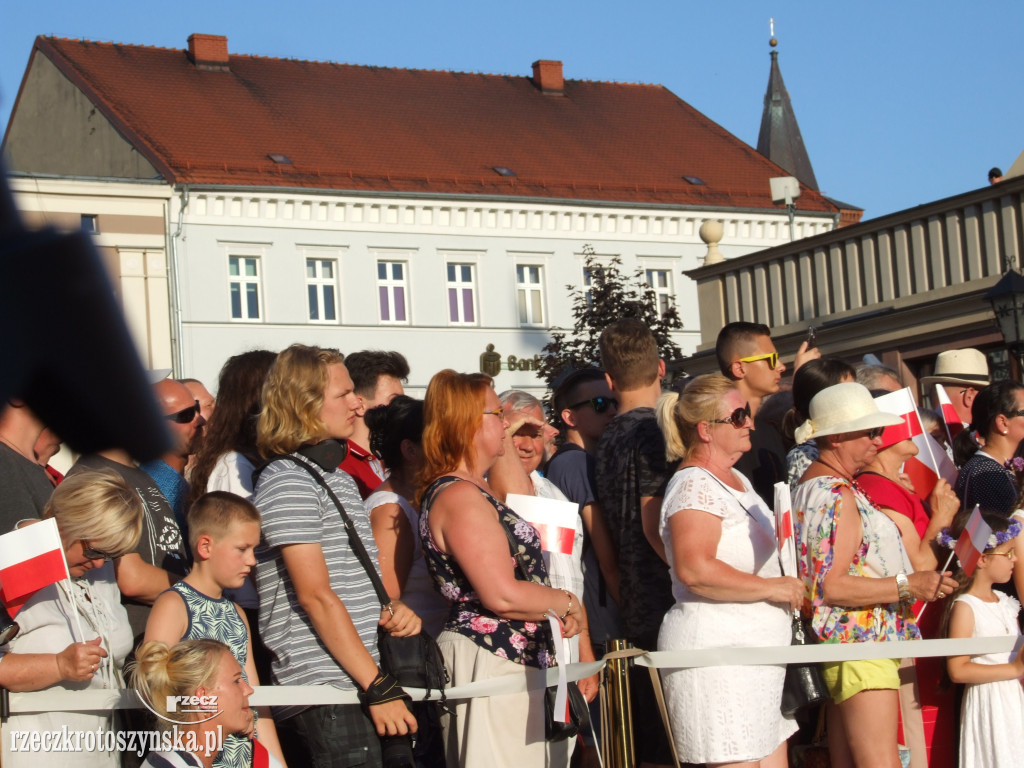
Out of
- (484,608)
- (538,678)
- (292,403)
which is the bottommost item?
(538,678)

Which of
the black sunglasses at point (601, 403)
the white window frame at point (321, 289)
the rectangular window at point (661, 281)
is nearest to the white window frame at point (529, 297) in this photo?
the rectangular window at point (661, 281)

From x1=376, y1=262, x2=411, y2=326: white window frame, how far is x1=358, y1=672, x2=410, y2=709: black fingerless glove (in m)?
36.5

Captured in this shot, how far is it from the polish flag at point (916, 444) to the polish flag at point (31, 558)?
3.16 m

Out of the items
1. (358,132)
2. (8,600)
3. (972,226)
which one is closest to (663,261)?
(358,132)

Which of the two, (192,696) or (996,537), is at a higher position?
(996,537)

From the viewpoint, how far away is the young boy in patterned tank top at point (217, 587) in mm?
3947

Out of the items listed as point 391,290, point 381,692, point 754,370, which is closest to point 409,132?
point 391,290

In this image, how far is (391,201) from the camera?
4066 cm

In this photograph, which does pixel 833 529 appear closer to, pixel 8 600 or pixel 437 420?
pixel 437 420

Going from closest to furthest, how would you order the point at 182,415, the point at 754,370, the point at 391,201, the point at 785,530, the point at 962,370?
1. the point at 182,415
2. the point at 785,530
3. the point at 754,370
4. the point at 962,370
5. the point at 391,201

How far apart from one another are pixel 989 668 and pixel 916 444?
1053 mm

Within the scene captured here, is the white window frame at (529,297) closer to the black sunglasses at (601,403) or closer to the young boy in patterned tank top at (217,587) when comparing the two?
the black sunglasses at (601,403)

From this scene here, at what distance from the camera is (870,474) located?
5539 mm

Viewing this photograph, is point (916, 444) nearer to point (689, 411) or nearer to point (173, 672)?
point (689, 411)
